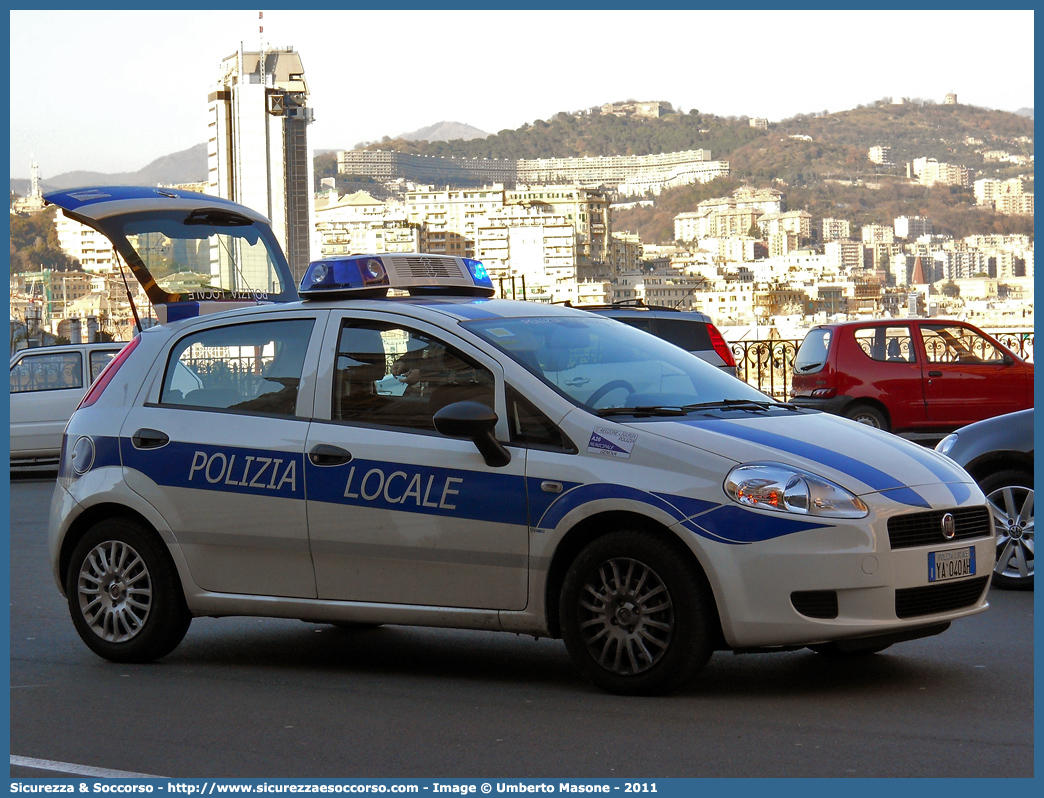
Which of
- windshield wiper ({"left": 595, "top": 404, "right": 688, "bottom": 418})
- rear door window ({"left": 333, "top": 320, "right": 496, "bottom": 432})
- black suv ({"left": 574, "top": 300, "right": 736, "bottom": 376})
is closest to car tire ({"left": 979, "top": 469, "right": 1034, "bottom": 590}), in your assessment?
windshield wiper ({"left": 595, "top": 404, "right": 688, "bottom": 418})

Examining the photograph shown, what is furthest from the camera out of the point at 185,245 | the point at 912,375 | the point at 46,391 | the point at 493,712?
the point at 46,391

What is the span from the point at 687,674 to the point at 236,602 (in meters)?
2.09

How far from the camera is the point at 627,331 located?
255 inches

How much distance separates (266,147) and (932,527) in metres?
183

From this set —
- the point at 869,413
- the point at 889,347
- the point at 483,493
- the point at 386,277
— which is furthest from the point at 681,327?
the point at 483,493

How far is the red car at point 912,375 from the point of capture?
17.2m

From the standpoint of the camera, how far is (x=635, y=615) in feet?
17.3

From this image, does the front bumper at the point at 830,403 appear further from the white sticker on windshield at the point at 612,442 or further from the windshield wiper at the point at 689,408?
the white sticker on windshield at the point at 612,442

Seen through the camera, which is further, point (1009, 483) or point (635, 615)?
point (1009, 483)

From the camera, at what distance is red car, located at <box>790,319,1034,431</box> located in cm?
1716

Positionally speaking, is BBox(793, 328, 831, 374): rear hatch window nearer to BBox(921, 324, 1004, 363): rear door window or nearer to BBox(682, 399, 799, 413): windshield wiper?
BBox(921, 324, 1004, 363): rear door window

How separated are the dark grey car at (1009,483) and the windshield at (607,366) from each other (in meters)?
2.33

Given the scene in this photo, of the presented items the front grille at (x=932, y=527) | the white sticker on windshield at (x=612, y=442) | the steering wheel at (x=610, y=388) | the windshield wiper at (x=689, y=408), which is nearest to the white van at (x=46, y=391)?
the steering wheel at (x=610, y=388)

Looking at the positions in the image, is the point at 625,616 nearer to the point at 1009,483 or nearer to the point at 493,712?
the point at 493,712
